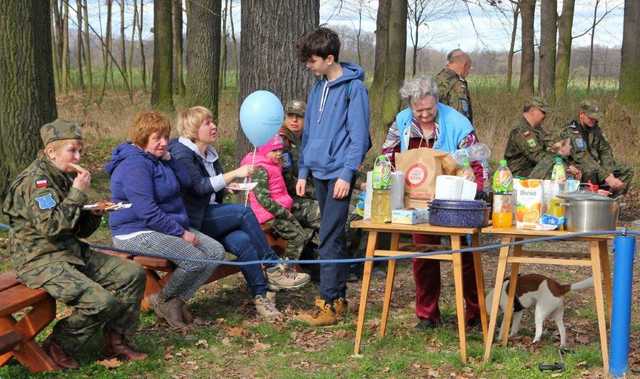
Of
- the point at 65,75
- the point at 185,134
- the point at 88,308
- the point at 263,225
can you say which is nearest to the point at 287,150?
the point at 263,225

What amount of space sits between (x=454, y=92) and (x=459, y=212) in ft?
11.7

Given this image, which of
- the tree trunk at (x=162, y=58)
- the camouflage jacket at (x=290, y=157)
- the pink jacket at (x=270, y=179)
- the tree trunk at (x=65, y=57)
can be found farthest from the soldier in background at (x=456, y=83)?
the tree trunk at (x=65, y=57)

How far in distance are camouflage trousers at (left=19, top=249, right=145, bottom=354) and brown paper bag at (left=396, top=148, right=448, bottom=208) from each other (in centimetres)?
160

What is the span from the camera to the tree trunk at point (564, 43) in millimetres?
19656

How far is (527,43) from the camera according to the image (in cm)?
1953

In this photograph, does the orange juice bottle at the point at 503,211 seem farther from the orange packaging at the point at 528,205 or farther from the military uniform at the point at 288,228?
the military uniform at the point at 288,228

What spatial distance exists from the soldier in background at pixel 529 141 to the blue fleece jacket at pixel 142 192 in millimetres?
4155

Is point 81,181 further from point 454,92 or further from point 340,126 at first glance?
point 454,92

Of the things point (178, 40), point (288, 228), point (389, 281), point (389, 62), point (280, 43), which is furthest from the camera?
point (178, 40)

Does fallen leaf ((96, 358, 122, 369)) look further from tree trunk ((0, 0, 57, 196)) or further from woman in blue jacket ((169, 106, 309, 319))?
tree trunk ((0, 0, 57, 196))

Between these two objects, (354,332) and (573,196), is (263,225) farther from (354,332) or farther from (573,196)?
(573,196)

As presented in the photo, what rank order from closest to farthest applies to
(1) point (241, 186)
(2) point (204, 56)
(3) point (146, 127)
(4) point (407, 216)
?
(4) point (407, 216)
(3) point (146, 127)
(1) point (241, 186)
(2) point (204, 56)

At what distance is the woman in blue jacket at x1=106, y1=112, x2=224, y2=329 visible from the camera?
543 cm

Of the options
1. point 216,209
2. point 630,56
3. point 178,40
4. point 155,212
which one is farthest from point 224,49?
point 155,212
